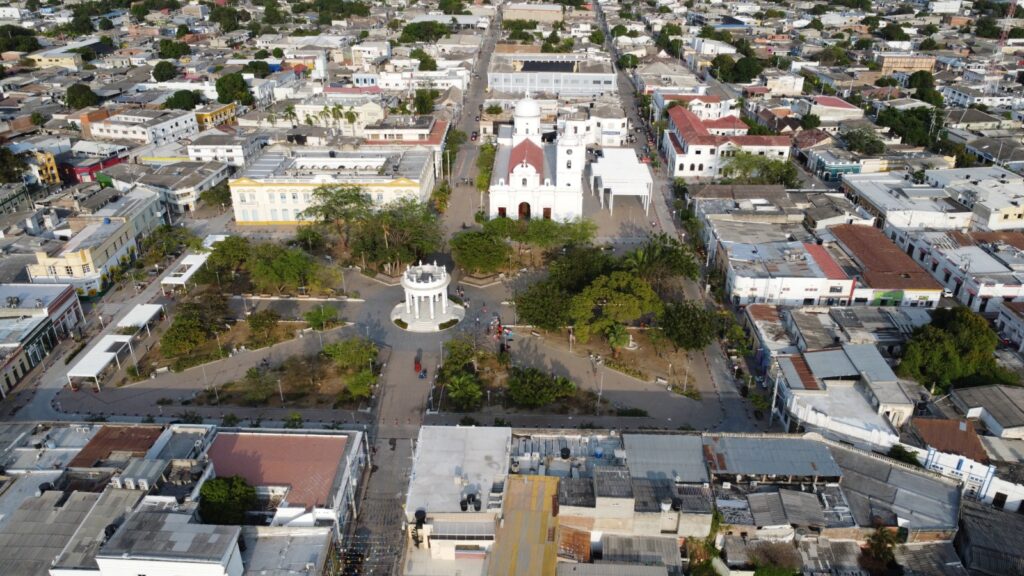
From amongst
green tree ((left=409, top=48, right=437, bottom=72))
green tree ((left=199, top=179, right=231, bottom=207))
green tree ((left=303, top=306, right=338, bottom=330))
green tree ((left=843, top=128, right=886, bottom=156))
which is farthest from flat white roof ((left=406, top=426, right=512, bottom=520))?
green tree ((left=409, top=48, right=437, bottom=72))

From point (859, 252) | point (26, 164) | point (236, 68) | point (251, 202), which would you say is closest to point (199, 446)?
point (251, 202)

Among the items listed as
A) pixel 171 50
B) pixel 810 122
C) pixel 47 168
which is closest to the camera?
pixel 47 168

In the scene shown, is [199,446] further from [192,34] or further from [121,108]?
[192,34]

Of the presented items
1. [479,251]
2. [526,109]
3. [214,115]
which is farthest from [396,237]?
[214,115]

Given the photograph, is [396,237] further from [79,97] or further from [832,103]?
[79,97]

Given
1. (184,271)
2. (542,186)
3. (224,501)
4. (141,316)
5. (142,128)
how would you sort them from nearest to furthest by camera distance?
1. (224,501)
2. (141,316)
3. (184,271)
4. (542,186)
5. (142,128)

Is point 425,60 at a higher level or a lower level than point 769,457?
higher

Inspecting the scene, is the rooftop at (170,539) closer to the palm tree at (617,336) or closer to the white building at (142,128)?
the palm tree at (617,336)

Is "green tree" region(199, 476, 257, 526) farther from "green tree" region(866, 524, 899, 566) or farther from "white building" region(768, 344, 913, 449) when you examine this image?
"white building" region(768, 344, 913, 449)
